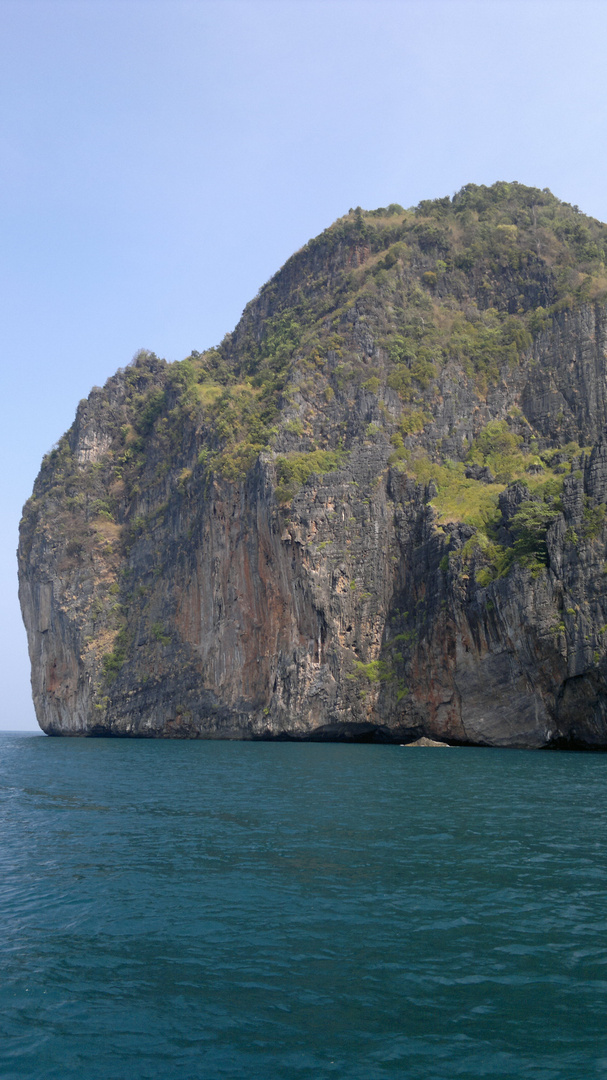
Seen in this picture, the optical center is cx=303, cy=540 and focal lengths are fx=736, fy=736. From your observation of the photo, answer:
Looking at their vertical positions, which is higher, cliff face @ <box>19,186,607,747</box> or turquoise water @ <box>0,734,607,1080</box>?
cliff face @ <box>19,186,607,747</box>

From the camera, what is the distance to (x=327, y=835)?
18.6 m

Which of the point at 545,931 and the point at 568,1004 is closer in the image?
the point at 568,1004

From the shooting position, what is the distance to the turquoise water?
8.09 m

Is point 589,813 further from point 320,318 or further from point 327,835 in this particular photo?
point 320,318

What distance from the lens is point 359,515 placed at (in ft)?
194

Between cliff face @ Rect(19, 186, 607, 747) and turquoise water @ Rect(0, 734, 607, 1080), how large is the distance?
2370 cm

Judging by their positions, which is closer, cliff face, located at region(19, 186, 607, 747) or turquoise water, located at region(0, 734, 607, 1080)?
turquoise water, located at region(0, 734, 607, 1080)

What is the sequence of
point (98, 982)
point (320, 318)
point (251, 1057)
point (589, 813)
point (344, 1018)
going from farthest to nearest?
1. point (320, 318)
2. point (589, 813)
3. point (98, 982)
4. point (344, 1018)
5. point (251, 1057)

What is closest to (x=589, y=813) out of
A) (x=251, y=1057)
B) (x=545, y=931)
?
(x=545, y=931)

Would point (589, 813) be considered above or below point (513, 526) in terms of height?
below

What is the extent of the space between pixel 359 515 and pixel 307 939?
Result: 48.6 m

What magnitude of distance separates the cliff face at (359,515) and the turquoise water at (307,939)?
A: 2370 centimetres

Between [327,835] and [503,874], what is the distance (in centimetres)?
513

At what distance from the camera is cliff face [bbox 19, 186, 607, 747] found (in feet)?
153
